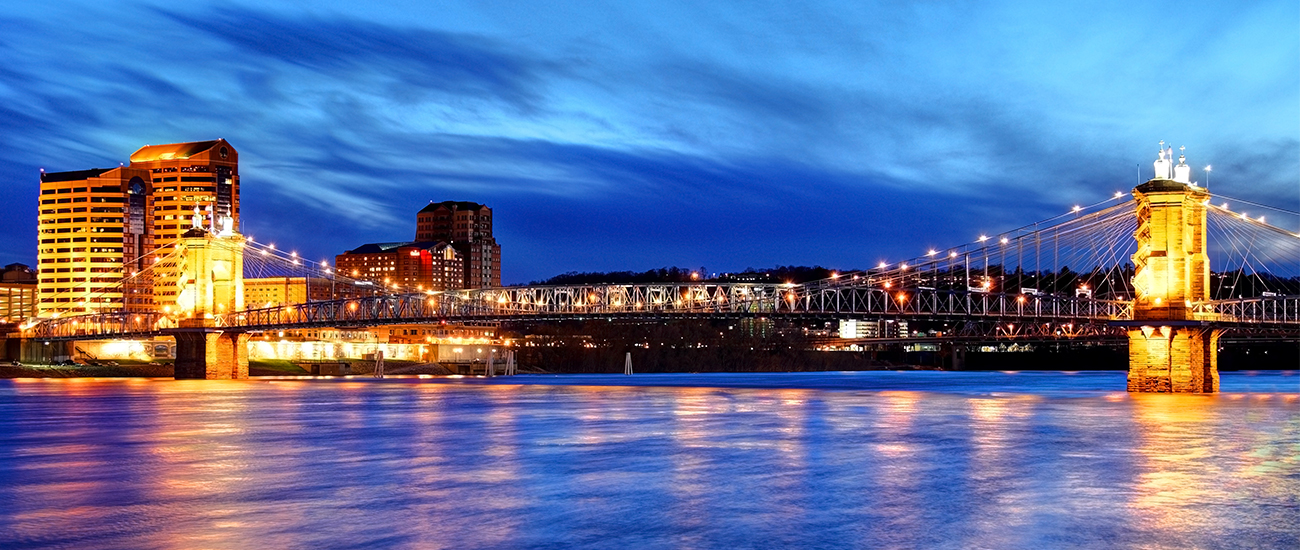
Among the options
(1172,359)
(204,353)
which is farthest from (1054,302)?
(204,353)

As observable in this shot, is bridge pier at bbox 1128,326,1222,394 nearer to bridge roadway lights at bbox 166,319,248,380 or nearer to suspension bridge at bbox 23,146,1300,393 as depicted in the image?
suspension bridge at bbox 23,146,1300,393

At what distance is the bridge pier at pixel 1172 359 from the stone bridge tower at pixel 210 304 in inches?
2765

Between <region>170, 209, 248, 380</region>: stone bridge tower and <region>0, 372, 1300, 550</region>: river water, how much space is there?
217ft

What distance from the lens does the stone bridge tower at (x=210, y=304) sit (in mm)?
107312

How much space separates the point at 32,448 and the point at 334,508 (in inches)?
563

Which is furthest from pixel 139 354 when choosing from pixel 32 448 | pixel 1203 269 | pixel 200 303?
pixel 32 448

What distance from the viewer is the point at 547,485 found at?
2234 centimetres

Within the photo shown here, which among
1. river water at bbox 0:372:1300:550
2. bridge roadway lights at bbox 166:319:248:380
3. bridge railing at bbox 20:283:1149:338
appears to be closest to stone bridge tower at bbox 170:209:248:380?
bridge roadway lights at bbox 166:319:248:380

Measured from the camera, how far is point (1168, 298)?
214ft

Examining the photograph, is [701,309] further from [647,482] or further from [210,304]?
[647,482]

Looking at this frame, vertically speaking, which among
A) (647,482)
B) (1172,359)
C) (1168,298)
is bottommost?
(647,482)

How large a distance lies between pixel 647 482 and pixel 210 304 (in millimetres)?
93902

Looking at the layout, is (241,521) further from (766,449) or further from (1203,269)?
(1203,269)

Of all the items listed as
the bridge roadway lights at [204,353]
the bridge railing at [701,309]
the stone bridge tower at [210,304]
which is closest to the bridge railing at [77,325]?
the bridge railing at [701,309]
